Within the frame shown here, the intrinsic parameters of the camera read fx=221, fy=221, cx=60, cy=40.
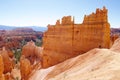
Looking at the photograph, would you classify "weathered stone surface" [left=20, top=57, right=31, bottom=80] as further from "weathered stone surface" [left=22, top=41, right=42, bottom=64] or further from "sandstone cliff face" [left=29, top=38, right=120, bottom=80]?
"weathered stone surface" [left=22, top=41, right=42, bottom=64]

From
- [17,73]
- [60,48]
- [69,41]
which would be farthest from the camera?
[17,73]

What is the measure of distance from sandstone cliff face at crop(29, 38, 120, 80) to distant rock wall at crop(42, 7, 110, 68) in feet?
8.23

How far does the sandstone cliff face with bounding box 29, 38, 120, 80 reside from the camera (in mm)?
12714

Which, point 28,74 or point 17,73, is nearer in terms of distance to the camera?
point 28,74

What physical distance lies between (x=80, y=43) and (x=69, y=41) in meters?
2.07

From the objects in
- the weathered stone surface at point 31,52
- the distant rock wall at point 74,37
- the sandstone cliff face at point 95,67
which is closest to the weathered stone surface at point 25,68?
the distant rock wall at point 74,37

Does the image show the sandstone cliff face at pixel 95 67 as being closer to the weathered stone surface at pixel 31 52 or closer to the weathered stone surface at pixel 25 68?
the weathered stone surface at pixel 25 68

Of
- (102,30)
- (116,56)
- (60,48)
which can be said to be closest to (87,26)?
(102,30)

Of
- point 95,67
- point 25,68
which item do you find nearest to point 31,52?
point 25,68

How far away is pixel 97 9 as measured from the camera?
24.0 meters

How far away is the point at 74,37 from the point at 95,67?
1114cm

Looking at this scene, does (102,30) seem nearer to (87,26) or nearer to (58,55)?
(87,26)

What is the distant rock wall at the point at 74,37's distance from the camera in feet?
77.8

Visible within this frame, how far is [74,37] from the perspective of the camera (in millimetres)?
27062
